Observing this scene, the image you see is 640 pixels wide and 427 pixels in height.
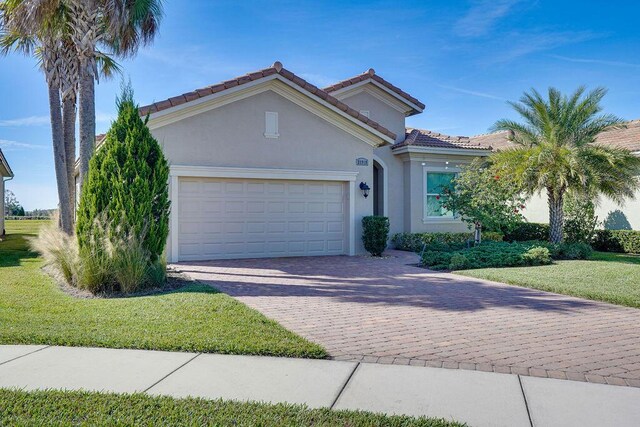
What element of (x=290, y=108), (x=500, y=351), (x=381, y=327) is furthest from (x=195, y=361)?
(x=290, y=108)

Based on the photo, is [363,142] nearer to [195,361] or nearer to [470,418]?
[195,361]

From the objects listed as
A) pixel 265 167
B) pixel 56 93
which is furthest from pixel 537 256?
pixel 56 93

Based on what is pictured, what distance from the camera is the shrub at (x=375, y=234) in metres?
15.3

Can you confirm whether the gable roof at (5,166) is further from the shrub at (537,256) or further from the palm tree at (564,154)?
the shrub at (537,256)

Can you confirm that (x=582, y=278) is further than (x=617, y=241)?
No

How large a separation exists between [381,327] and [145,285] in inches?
203

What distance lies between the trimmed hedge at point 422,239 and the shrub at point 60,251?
11039 millimetres

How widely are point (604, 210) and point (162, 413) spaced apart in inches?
765

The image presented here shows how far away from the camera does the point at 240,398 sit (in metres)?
4.24

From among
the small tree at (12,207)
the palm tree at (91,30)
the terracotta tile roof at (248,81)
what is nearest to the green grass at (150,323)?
the palm tree at (91,30)

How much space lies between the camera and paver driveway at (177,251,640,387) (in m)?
5.37

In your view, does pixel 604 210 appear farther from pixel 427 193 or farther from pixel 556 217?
pixel 427 193

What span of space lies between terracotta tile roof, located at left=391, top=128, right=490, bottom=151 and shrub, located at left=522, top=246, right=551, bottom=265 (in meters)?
6.05

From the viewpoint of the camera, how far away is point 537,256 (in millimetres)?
13508
